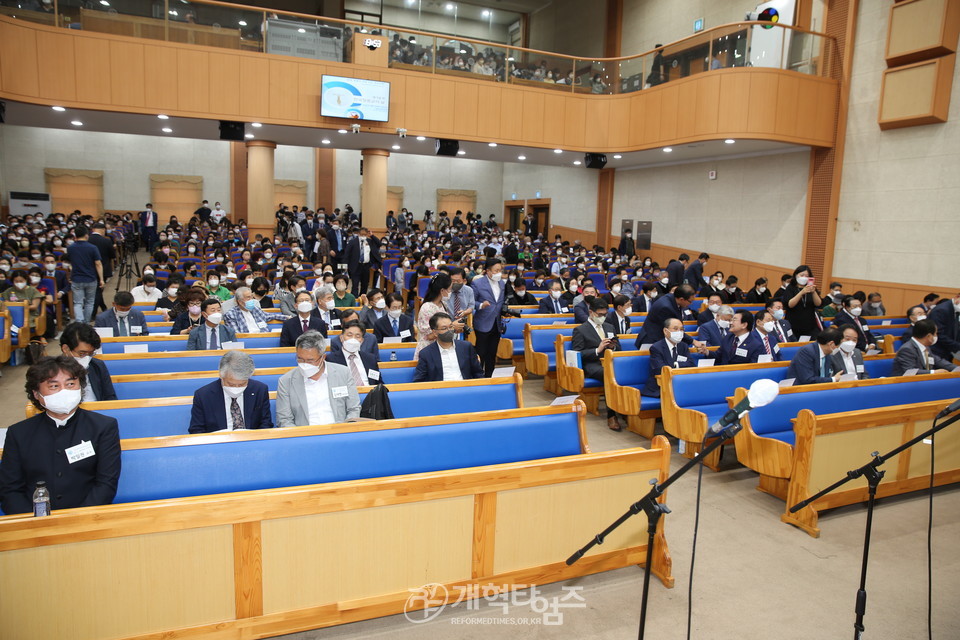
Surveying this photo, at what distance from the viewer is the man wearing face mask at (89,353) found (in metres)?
4.23

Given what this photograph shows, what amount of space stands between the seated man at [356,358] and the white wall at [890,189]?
11.0 metres

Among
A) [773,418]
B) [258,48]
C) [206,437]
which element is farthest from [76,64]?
[773,418]

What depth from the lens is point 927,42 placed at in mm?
10977

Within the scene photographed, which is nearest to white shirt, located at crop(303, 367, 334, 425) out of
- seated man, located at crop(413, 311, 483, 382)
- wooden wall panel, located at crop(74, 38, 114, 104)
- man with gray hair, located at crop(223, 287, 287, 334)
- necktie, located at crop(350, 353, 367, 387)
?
necktie, located at crop(350, 353, 367, 387)

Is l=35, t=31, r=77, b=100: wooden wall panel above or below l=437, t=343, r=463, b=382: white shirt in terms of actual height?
above

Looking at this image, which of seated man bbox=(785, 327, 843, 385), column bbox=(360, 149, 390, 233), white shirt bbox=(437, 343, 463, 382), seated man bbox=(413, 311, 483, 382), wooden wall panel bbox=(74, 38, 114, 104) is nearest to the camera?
seated man bbox=(413, 311, 483, 382)

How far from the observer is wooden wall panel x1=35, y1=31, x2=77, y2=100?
11649 millimetres

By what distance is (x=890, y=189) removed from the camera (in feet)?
39.2

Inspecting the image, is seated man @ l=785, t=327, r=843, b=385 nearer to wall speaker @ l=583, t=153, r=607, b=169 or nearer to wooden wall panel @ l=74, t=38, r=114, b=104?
wall speaker @ l=583, t=153, r=607, b=169

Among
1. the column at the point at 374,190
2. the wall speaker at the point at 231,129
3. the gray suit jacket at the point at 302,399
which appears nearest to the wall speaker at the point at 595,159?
the column at the point at 374,190

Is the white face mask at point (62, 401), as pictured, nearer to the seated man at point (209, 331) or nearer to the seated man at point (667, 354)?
the seated man at point (209, 331)

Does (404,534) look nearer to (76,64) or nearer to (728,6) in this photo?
(76,64)

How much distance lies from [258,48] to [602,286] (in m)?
9.13

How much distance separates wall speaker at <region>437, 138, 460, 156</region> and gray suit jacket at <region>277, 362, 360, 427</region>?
463 inches
